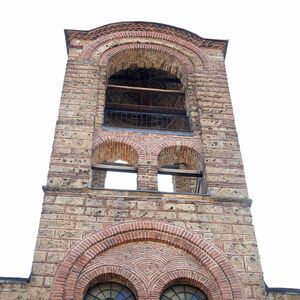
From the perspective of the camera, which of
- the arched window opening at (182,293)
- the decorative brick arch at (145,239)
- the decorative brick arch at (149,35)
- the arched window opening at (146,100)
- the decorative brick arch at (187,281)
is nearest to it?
the decorative brick arch at (145,239)

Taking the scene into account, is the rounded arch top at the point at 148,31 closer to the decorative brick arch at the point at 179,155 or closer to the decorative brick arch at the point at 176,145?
the decorative brick arch at the point at 176,145

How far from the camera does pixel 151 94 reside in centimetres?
1574

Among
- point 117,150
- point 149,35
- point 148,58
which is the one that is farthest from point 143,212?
point 149,35

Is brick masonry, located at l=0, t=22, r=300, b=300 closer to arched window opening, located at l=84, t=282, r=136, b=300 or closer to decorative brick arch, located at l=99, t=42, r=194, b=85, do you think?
arched window opening, located at l=84, t=282, r=136, b=300

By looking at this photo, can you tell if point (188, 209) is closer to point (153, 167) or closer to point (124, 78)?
point (153, 167)

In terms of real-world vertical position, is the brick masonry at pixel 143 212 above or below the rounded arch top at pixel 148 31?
below

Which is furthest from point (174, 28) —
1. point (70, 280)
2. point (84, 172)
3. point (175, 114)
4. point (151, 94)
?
point (70, 280)

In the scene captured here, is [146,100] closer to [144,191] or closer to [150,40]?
[150,40]

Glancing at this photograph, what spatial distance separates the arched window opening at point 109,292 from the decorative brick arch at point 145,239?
0.38m

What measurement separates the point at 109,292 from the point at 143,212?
1.75m

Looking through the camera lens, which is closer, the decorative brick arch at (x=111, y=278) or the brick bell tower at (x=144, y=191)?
the decorative brick arch at (x=111, y=278)

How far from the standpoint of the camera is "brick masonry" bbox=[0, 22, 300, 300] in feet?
30.2

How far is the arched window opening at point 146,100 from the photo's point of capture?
46.4 ft

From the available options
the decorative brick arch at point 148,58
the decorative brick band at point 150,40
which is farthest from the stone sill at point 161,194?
the decorative brick band at point 150,40
